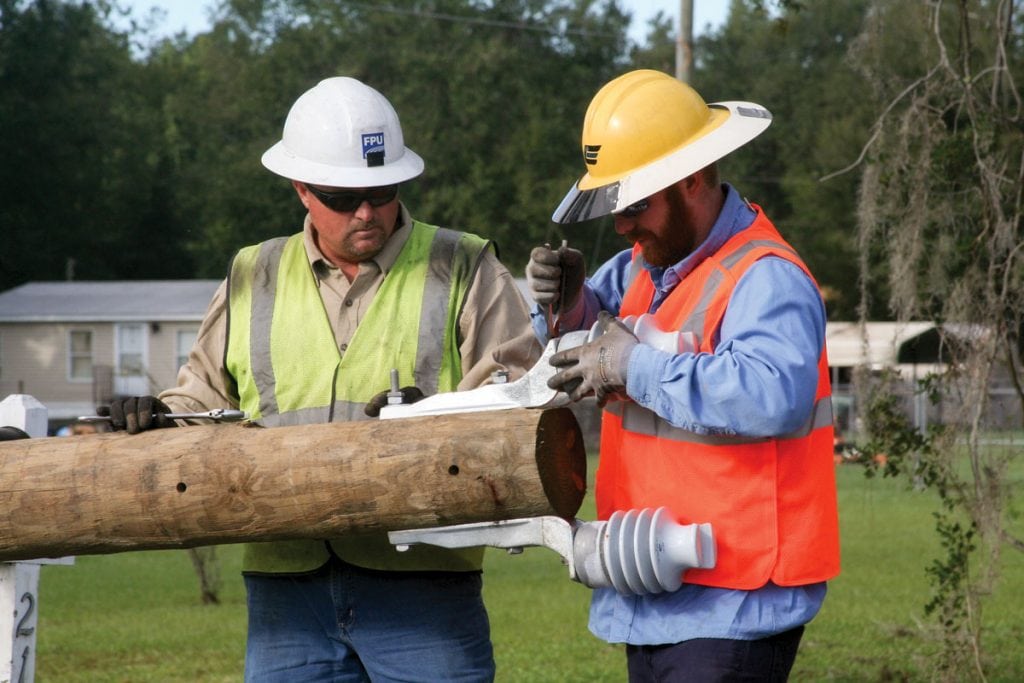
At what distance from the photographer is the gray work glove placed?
3463mm

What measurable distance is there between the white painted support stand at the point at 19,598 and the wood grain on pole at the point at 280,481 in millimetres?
178

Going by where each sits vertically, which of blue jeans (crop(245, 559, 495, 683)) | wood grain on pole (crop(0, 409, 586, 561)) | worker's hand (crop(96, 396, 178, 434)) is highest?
worker's hand (crop(96, 396, 178, 434))

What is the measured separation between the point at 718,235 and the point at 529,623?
7698 millimetres

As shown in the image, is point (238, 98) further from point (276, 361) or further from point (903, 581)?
point (276, 361)

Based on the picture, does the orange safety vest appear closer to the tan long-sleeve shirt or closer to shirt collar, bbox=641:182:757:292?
shirt collar, bbox=641:182:757:292

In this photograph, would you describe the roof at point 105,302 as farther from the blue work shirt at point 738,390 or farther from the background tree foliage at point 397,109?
the blue work shirt at point 738,390

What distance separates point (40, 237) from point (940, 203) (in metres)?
39.8

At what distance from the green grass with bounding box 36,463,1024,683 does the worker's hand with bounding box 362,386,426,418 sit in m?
4.60

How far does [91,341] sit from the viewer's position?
39875 mm

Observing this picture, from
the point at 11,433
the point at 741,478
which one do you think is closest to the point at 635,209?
the point at 741,478

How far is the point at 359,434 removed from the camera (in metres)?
3.79

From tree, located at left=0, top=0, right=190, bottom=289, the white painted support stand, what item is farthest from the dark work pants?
tree, located at left=0, top=0, right=190, bottom=289

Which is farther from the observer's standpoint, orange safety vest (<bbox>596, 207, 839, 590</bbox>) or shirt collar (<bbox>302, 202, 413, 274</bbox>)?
shirt collar (<bbox>302, 202, 413, 274</bbox>)

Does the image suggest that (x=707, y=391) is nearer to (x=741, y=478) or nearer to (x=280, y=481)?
(x=741, y=478)
